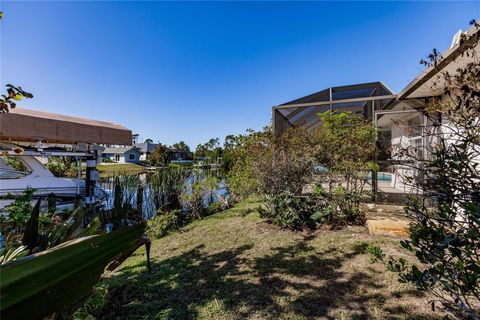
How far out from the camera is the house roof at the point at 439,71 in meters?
2.55

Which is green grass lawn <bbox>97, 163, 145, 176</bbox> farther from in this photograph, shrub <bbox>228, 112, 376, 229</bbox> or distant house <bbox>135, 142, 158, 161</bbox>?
distant house <bbox>135, 142, 158, 161</bbox>

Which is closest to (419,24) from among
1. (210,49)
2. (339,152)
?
(339,152)

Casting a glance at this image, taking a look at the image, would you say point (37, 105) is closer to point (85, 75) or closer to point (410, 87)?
point (85, 75)

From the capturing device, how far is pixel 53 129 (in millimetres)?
3309

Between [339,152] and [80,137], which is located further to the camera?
[339,152]

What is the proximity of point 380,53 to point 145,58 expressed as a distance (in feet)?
26.5

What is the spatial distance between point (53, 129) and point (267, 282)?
145 inches

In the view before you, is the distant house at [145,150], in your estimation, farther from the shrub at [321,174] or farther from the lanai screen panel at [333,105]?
the shrub at [321,174]

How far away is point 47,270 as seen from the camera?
0.59 m

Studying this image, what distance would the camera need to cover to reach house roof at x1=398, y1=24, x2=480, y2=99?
8.38 ft

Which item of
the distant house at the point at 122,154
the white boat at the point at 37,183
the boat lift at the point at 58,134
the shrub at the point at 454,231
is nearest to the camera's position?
the shrub at the point at 454,231

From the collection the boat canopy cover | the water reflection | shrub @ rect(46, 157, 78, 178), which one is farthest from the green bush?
shrub @ rect(46, 157, 78, 178)

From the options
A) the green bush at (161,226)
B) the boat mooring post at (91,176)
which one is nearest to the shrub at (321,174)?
the green bush at (161,226)

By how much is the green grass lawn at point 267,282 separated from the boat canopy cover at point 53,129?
7.15ft
